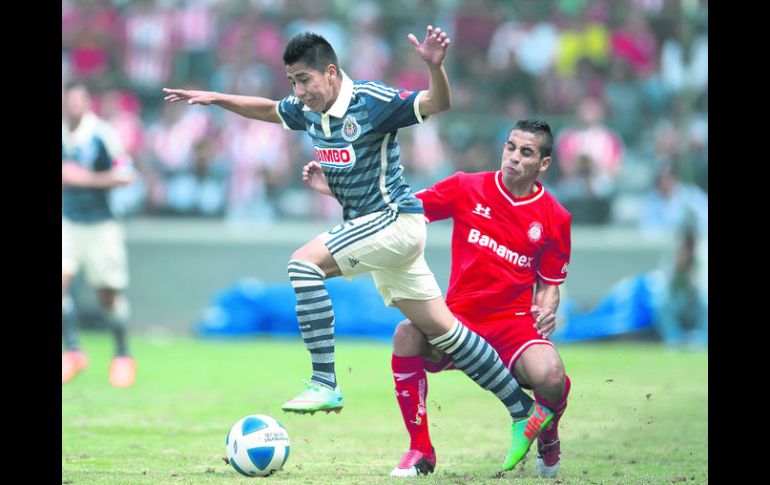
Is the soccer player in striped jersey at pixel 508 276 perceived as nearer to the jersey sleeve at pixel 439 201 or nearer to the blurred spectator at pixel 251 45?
the jersey sleeve at pixel 439 201

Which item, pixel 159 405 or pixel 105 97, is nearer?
pixel 159 405

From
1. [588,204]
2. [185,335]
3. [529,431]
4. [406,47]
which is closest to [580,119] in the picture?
[588,204]

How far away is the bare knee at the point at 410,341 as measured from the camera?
6832mm

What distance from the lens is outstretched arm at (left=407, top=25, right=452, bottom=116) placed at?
19.7 feet

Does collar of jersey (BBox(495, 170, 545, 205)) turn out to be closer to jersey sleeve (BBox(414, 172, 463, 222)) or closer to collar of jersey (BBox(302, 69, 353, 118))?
jersey sleeve (BBox(414, 172, 463, 222))

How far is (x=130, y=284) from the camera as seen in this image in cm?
1570

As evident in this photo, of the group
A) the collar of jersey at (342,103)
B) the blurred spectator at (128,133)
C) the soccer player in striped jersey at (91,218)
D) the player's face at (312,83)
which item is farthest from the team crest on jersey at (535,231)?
the blurred spectator at (128,133)

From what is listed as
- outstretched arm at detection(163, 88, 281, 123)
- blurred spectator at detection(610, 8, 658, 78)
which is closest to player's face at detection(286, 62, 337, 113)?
outstretched arm at detection(163, 88, 281, 123)

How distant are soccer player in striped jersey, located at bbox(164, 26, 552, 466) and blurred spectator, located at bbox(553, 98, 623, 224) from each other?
8.89m

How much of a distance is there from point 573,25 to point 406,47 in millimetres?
2513

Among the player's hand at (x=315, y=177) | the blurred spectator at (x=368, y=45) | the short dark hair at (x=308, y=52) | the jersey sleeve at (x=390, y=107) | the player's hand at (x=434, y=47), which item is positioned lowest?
the player's hand at (x=315, y=177)

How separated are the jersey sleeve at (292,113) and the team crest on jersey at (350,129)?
377 mm

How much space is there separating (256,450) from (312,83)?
2.00 metres
